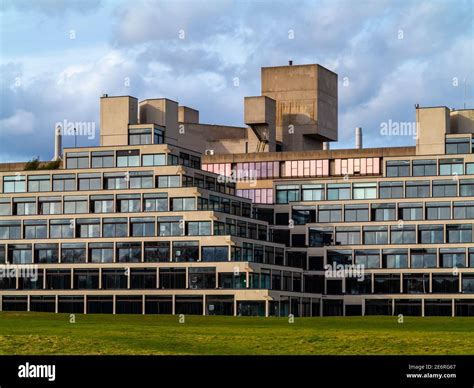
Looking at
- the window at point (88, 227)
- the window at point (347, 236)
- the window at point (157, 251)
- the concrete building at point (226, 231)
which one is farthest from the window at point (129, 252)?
the window at point (347, 236)

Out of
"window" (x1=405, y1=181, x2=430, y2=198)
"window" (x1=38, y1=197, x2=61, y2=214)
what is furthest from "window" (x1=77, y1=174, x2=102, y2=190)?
"window" (x1=405, y1=181, x2=430, y2=198)

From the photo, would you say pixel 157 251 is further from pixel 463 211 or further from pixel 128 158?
pixel 463 211

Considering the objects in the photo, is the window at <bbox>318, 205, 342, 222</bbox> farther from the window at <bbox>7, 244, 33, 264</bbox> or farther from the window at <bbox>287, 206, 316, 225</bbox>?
the window at <bbox>7, 244, 33, 264</bbox>

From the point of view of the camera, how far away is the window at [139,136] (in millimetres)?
163875

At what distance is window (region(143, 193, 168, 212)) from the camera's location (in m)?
157

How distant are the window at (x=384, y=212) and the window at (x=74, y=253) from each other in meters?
40.6

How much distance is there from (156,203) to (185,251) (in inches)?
322

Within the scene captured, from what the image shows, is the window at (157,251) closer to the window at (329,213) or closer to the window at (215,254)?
the window at (215,254)

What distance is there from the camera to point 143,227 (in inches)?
6171

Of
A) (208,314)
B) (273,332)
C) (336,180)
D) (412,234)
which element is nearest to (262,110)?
(336,180)

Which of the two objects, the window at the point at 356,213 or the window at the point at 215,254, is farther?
the window at the point at 356,213

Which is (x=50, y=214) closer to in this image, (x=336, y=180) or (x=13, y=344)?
(x=336, y=180)

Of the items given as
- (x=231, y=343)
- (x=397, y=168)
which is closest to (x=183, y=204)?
(x=397, y=168)

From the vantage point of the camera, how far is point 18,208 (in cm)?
16375
